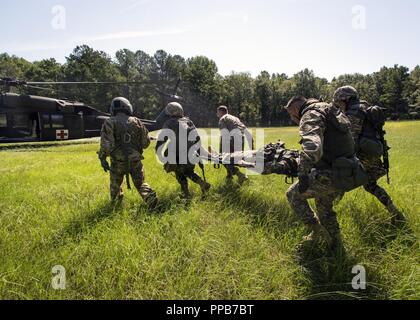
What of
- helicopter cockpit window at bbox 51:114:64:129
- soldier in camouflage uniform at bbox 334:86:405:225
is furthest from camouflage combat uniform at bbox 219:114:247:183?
helicopter cockpit window at bbox 51:114:64:129

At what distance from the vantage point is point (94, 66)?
170 ft

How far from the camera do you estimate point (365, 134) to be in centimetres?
396

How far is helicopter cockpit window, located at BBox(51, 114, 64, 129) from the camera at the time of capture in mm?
13707

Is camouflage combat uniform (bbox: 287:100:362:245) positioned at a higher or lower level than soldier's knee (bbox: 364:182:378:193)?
higher

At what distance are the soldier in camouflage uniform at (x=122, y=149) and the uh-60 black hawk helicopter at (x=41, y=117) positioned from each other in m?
6.98

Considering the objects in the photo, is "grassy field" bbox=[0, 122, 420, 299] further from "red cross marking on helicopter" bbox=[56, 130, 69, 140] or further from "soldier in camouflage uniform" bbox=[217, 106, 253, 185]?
"red cross marking on helicopter" bbox=[56, 130, 69, 140]

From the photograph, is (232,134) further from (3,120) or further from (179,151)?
(3,120)

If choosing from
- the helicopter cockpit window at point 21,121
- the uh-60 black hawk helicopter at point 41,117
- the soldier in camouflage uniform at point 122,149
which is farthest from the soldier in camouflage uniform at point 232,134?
the helicopter cockpit window at point 21,121

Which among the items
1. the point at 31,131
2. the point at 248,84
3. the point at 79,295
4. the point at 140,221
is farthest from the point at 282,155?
the point at 248,84

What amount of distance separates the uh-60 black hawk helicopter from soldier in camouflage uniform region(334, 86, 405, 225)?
8576mm

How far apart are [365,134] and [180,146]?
2.87m

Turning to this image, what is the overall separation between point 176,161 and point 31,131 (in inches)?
440

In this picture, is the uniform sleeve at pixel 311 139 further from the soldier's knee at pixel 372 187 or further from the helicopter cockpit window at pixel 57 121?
the helicopter cockpit window at pixel 57 121

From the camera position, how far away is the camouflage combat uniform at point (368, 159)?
153 inches
